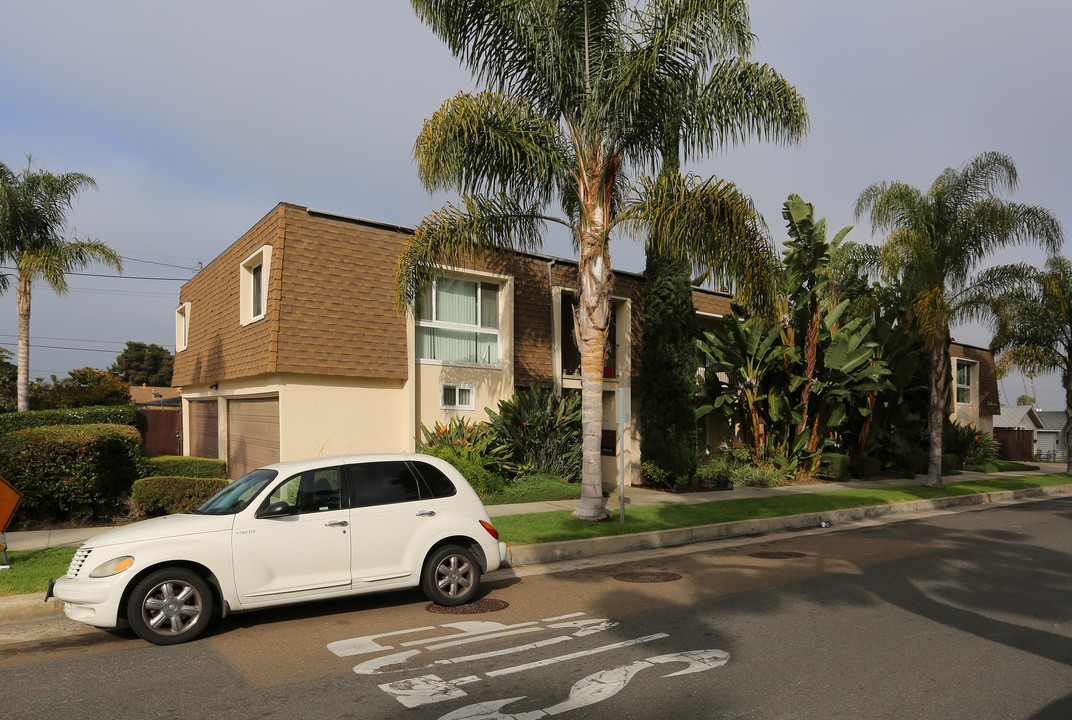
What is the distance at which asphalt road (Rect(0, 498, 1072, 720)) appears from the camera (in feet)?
15.4

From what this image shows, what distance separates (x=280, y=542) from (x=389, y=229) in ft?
33.2

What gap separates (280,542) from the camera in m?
6.62

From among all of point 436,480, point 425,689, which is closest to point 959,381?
point 436,480

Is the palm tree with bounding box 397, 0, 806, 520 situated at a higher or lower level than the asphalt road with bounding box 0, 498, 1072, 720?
higher

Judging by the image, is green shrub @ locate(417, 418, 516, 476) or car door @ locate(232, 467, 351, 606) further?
green shrub @ locate(417, 418, 516, 476)

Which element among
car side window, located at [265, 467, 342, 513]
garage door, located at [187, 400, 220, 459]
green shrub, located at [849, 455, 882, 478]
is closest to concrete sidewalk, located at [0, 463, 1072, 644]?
green shrub, located at [849, 455, 882, 478]

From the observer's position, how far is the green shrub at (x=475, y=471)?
14344 mm

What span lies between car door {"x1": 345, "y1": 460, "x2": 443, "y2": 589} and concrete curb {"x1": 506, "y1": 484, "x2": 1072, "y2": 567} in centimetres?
252

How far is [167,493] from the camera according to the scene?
12055 mm

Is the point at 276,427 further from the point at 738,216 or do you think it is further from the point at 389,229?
the point at 738,216

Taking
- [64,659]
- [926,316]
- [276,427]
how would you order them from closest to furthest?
[64,659]
[276,427]
[926,316]

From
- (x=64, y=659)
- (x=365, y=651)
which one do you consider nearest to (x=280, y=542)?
(x=365, y=651)

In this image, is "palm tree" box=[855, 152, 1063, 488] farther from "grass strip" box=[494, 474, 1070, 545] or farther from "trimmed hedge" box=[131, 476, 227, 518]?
"trimmed hedge" box=[131, 476, 227, 518]

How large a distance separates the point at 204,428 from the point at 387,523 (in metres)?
16.4
